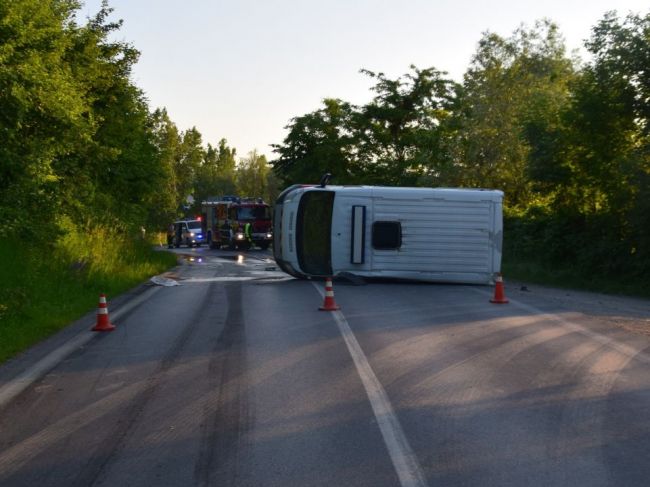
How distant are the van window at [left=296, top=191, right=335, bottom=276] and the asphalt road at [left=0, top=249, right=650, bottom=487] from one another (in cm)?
848

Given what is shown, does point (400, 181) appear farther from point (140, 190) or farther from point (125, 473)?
point (125, 473)

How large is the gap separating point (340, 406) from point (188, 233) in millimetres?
56337

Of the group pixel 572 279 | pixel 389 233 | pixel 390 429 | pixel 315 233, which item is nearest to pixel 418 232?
pixel 389 233

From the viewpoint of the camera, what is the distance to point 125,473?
573cm

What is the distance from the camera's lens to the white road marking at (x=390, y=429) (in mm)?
5588

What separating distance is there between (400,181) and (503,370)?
4225 cm

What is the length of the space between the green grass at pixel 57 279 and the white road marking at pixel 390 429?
4.49 meters

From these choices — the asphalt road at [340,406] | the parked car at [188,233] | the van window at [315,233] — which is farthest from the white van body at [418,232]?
the parked car at [188,233]

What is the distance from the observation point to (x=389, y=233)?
71.9 feet

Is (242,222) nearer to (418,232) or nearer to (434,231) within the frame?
(418,232)

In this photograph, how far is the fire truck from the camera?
50.6m

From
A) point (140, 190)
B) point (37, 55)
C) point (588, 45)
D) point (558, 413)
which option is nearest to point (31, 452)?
point (558, 413)

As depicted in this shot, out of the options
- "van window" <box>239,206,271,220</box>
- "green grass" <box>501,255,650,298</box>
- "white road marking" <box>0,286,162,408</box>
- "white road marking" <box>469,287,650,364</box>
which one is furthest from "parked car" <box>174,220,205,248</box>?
"white road marking" <box>0,286,162,408</box>

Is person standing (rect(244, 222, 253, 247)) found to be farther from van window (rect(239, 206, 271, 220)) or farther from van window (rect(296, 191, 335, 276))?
van window (rect(296, 191, 335, 276))
